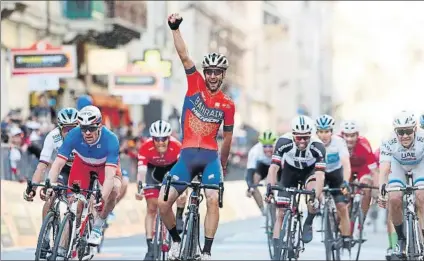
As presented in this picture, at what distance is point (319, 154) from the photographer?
45.8 feet

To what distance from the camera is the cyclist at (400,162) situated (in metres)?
12.8

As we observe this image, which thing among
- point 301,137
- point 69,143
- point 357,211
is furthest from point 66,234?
point 357,211

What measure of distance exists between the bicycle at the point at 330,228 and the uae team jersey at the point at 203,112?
3.94m

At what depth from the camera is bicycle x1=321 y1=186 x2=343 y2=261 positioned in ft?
50.5

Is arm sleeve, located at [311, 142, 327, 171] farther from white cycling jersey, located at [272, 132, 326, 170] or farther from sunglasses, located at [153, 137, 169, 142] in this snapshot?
sunglasses, located at [153, 137, 169, 142]

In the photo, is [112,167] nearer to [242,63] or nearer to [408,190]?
[408,190]

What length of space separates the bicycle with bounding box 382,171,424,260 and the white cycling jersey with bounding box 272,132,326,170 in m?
1.35

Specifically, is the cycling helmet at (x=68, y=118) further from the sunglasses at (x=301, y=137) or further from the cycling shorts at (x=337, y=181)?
the cycling shorts at (x=337, y=181)

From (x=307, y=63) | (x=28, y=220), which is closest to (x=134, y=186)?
(x=28, y=220)

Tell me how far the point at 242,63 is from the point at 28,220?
5838 centimetres

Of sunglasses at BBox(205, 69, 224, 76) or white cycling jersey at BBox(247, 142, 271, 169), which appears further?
white cycling jersey at BBox(247, 142, 271, 169)

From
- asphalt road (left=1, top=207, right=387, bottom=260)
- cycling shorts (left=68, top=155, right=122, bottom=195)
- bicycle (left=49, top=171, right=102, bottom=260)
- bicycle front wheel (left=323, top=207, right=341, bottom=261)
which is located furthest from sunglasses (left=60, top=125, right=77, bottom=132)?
asphalt road (left=1, top=207, right=387, bottom=260)

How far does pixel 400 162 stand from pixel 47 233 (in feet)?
13.3

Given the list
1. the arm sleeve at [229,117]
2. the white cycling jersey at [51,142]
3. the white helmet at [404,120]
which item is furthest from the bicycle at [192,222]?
the white helmet at [404,120]
